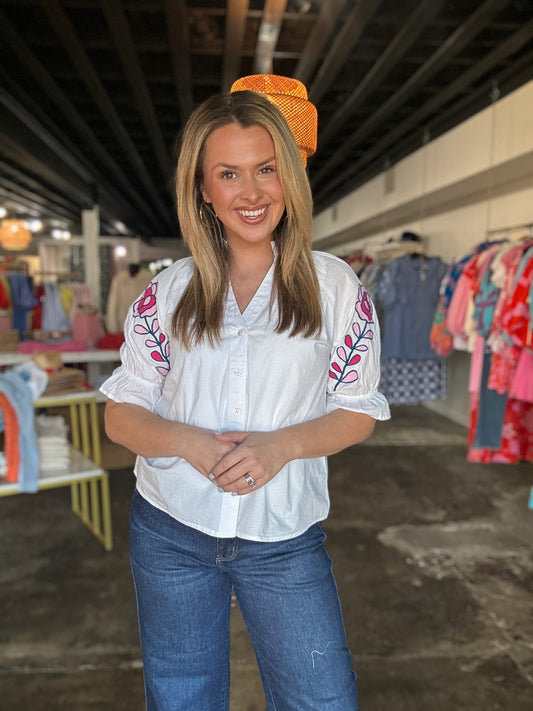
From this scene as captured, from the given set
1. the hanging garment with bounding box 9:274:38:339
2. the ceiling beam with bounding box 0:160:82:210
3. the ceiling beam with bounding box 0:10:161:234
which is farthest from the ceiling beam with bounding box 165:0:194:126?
the ceiling beam with bounding box 0:160:82:210

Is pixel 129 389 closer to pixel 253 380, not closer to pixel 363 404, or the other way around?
pixel 253 380

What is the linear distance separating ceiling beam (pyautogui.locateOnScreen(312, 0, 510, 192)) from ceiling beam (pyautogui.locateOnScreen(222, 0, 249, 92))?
1552mm

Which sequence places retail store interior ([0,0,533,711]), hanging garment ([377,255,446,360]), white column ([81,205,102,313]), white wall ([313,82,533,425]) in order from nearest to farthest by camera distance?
retail store interior ([0,0,533,711]) < white wall ([313,82,533,425]) < hanging garment ([377,255,446,360]) < white column ([81,205,102,313])

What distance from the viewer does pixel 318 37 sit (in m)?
4.18

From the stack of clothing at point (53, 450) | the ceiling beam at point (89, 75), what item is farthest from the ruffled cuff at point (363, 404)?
the ceiling beam at point (89, 75)

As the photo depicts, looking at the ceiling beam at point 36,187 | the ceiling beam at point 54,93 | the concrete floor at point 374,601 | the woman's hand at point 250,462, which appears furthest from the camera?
the ceiling beam at point 36,187

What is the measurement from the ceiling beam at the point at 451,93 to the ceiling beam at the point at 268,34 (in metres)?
1.72

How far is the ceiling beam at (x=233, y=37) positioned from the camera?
12.2 feet

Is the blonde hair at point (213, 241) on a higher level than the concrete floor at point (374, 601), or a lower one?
higher

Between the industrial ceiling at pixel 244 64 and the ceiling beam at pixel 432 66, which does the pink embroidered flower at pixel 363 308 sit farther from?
the ceiling beam at pixel 432 66

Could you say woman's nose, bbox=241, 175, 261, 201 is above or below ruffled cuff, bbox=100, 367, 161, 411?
above

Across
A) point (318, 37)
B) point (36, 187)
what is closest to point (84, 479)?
point (318, 37)

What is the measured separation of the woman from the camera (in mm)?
1012

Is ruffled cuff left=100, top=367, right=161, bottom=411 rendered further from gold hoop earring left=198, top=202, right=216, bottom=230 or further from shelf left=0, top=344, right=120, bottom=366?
shelf left=0, top=344, right=120, bottom=366
